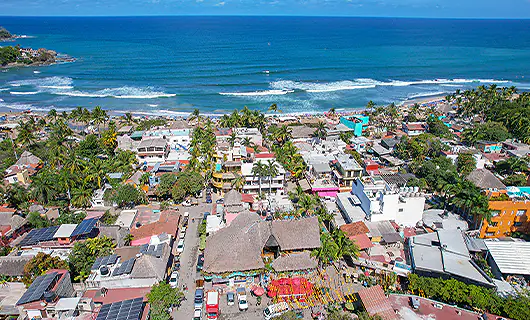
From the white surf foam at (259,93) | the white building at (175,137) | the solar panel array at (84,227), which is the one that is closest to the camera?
Answer: the solar panel array at (84,227)

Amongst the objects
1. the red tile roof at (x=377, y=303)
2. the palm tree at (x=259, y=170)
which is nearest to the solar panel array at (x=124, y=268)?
the red tile roof at (x=377, y=303)

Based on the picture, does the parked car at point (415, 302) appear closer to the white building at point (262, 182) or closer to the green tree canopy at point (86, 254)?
the white building at point (262, 182)

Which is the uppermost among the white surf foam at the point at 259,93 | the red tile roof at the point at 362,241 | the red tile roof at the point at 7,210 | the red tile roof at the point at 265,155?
the red tile roof at the point at 265,155

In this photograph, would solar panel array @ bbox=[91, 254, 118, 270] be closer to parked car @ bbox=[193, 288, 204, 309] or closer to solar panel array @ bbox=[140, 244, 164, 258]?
solar panel array @ bbox=[140, 244, 164, 258]

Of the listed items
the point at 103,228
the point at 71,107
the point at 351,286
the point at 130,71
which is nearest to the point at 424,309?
the point at 351,286

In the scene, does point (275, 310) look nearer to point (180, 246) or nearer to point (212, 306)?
point (212, 306)

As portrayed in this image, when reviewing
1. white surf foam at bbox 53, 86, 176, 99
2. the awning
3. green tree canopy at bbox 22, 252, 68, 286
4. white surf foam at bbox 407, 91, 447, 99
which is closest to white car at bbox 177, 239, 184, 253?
green tree canopy at bbox 22, 252, 68, 286
